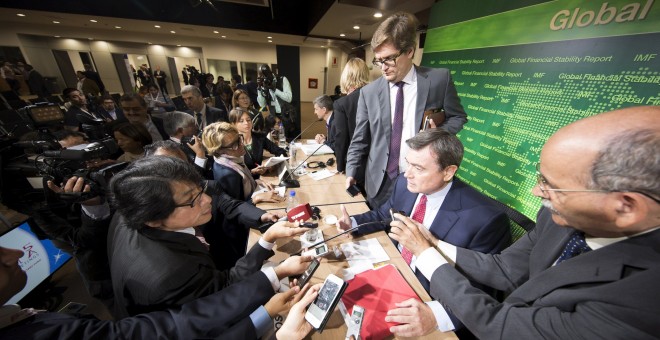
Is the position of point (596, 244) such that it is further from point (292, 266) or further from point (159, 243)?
point (159, 243)

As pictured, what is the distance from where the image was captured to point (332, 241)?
1639mm

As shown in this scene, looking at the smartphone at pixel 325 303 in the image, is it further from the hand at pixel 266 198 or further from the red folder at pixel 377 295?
the hand at pixel 266 198

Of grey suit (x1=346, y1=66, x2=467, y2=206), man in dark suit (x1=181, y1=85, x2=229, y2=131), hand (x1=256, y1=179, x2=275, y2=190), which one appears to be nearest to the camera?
grey suit (x1=346, y1=66, x2=467, y2=206)

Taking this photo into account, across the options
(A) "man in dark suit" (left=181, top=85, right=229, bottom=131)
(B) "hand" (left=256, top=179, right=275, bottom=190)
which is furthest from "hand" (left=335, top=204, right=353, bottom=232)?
(A) "man in dark suit" (left=181, top=85, right=229, bottom=131)

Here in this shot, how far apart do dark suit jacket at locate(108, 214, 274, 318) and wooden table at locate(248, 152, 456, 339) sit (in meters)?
Answer: 0.46

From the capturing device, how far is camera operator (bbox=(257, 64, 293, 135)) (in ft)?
16.6

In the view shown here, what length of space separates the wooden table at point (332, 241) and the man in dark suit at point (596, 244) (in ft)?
1.35

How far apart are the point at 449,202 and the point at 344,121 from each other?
1.74 meters

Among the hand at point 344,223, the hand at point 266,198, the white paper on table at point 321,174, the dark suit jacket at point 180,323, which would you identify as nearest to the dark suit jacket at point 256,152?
the white paper on table at point 321,174

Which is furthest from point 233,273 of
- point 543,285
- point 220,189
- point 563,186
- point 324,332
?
point 563,186

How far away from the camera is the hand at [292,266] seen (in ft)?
4.06

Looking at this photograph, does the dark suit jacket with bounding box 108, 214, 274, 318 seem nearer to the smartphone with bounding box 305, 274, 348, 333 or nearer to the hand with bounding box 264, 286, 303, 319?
the hand with bounding box 264, 286, 303, 319

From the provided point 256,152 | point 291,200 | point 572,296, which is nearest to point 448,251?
point 572,296

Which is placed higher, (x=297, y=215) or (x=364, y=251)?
(x=297, y=215)
